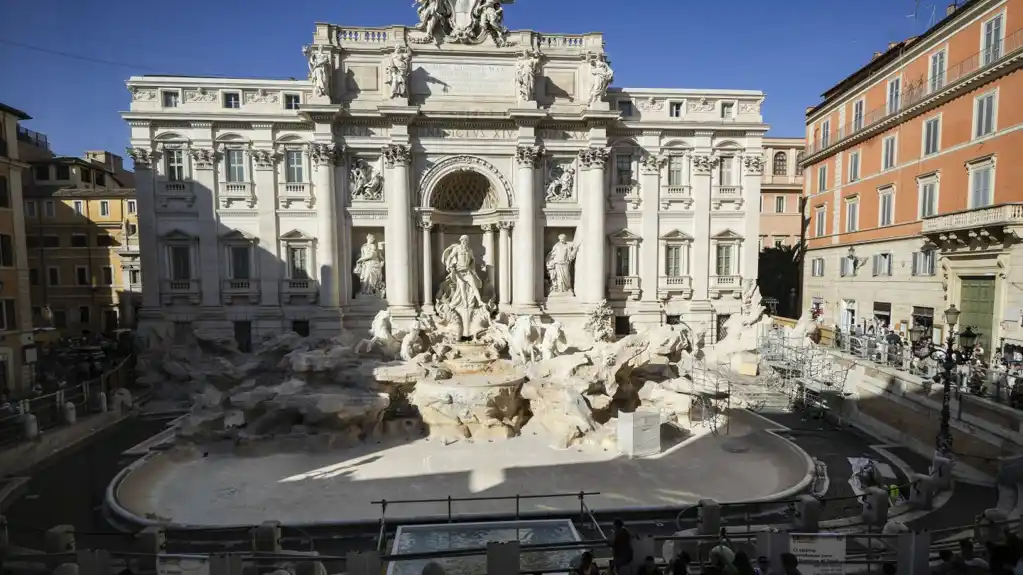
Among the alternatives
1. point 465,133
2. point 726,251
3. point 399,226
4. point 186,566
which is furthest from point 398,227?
point 186,566

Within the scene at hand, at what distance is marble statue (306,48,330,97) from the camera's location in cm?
2228

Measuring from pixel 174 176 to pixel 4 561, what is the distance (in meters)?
19.4

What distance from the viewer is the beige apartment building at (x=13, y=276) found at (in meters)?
18.8

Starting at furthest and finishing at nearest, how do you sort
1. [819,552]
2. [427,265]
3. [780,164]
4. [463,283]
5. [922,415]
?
[780,164], [427,265], [463,283], [922,415], [819,552]

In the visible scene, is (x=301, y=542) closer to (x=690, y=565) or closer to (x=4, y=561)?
(x=4, y=561)

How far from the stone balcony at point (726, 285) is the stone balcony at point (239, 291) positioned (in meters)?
21.5

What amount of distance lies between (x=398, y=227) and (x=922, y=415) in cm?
1981

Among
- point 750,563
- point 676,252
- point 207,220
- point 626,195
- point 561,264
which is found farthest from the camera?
point 676,252

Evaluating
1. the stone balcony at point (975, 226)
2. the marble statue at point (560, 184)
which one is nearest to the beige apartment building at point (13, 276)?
the marble statue at point (560, 184)

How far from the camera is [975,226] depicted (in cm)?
1791

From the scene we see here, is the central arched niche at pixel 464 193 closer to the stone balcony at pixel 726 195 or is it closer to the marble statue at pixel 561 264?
the marble statue at pixel 561 264

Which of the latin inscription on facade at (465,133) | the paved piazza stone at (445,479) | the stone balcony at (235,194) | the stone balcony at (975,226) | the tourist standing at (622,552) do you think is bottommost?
the paved piazza stone at (445,479)

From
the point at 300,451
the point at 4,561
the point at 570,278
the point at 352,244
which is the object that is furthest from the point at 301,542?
the point at 570,278

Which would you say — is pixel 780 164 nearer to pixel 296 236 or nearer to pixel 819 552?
pixel 296 236
